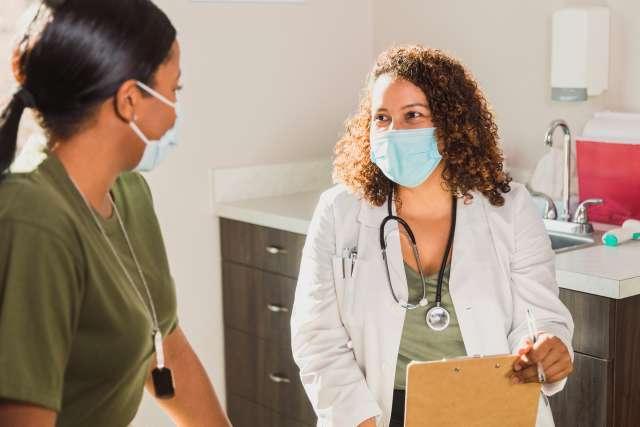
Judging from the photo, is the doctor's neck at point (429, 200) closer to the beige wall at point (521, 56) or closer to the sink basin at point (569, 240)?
the sink basin at point (569, 240)

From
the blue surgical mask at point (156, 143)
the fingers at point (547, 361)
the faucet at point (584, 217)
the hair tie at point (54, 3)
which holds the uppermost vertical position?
the hair tie at point (54, 3)

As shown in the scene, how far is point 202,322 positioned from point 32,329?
84.7 inches

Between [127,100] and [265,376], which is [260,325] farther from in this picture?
[127,100]

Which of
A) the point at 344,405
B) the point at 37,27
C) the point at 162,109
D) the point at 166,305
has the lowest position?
the point at 344,405

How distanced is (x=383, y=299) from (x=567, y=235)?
0.95 m

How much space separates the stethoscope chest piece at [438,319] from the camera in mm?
1816

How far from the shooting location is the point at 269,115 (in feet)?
10.6

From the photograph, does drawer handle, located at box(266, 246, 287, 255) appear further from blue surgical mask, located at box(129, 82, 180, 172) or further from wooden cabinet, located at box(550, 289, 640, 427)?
blue surgical mask, located at box(129, 82, 180, 172)

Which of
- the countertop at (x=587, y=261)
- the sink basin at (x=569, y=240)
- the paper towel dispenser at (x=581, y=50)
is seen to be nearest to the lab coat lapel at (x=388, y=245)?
the countertop at (x=587, y=261)

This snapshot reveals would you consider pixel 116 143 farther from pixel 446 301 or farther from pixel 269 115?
pixel 269 115

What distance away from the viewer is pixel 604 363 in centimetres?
207

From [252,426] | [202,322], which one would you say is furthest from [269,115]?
[252,426]

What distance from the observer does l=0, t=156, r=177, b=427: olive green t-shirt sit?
3.33 feet

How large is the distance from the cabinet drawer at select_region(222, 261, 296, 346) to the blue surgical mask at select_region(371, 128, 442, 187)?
1010 mm
